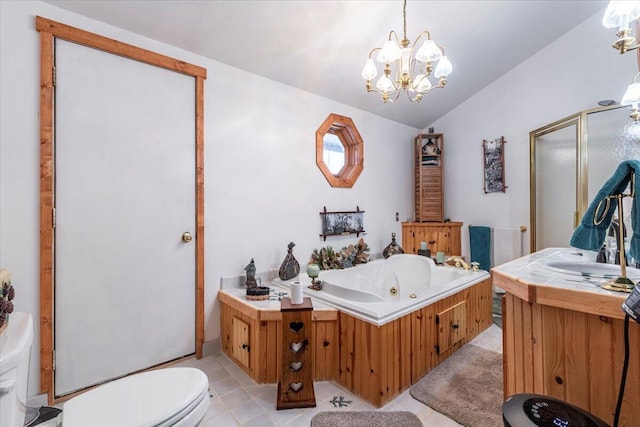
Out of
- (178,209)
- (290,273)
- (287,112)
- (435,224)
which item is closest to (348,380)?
(290,273)

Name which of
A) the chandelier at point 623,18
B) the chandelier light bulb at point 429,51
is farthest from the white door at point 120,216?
the chandelier at point 623,18

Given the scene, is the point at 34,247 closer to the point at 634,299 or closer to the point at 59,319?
the point at 59,319

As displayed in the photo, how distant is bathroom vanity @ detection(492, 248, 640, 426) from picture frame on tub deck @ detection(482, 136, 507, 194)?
260 cm

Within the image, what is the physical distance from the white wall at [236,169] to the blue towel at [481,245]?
3.41ft

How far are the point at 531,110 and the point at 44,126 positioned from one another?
14.5 ft

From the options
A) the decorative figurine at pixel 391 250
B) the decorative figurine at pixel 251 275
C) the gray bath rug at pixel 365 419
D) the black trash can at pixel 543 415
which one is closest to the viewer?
the black trash can at pixel 543 415

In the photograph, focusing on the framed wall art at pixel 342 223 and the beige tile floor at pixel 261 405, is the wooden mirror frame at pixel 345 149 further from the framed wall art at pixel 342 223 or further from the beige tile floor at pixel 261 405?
the beige tile floor at pixel 261 405

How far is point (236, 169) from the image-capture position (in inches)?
97.9

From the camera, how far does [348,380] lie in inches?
75.3

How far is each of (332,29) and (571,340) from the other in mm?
2432

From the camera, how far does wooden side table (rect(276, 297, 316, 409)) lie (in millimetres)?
1755

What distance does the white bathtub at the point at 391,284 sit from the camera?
6.48 feet

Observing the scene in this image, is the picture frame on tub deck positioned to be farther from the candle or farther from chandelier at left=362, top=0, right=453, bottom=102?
the candle

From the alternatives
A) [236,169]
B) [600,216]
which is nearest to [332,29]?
[236,169]
